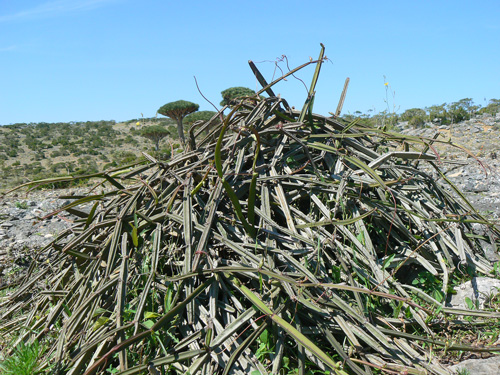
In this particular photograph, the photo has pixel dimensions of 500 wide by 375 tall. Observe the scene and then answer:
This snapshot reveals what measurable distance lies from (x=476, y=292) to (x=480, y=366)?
1.68 feet

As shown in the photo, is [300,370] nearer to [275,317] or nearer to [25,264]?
[275,317]

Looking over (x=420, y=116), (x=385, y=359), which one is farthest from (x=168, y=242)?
(x=420, y=116)

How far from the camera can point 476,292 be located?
2.18 metres

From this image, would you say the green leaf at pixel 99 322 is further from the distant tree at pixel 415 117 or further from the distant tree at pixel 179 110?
the distant tree at pixel 179 110

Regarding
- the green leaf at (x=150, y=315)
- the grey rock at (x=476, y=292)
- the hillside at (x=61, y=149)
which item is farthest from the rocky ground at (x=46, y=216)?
the hillside at (x=61, y=149)

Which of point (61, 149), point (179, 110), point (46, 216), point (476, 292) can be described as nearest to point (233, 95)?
point (179, 110)

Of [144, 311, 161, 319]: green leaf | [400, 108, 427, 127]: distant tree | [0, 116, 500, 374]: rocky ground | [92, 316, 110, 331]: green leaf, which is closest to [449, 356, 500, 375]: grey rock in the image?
[0, 116, 500, 374]: rocky ground

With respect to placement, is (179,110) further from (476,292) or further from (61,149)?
(476,292)

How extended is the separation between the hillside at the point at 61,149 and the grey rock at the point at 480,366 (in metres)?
22.6

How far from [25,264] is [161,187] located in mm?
2023

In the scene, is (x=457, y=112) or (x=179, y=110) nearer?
(x=457, y=112)

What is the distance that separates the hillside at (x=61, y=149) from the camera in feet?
84.2

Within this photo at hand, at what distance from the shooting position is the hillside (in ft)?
84.2

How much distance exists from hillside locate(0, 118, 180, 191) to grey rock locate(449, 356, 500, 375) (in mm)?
22601
